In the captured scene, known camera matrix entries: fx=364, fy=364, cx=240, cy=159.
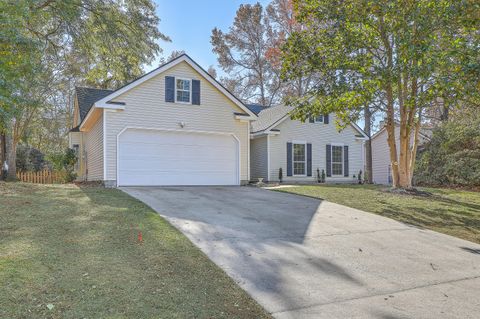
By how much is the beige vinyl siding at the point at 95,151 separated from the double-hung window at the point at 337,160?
39.7 feet

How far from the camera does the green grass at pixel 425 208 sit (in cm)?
811

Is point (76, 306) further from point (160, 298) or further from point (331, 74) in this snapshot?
point (331, 74)

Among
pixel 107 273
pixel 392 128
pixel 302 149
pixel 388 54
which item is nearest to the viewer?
pixel 107 273

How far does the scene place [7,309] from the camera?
3.28 metres

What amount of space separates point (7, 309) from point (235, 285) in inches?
91.0

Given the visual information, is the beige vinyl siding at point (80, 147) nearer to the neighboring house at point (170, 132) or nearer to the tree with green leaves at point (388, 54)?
the neighboring house at point (170, 132)

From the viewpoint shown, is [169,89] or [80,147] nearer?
[169,89]

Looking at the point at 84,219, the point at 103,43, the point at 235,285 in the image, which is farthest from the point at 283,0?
the point at 235,285

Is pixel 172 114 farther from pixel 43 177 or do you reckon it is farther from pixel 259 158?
pixel 43 177

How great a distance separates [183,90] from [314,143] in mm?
8133

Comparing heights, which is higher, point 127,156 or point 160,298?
point 127,156

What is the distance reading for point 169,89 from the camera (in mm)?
14602

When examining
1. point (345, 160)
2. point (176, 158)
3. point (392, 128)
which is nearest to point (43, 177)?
point (176, 158)

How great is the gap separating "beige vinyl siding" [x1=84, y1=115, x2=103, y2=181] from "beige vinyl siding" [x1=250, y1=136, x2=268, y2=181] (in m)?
8.05
